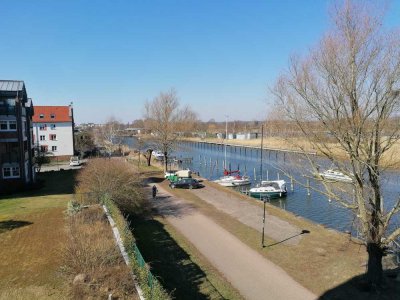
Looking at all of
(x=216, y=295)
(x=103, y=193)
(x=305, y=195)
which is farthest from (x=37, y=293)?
(x=305, y=195)

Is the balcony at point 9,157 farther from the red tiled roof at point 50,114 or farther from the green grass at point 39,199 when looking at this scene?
the red tiled roof at point 50,114

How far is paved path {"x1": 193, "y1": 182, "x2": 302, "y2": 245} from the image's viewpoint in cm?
2358

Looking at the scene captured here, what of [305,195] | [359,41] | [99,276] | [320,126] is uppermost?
[359,41]

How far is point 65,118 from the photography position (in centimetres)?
7431

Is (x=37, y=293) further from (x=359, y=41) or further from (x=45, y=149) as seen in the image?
(x=45, y=149)

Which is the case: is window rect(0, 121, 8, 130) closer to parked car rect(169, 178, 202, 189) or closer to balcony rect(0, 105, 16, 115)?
balcony rect(0, 105, 16, 115)

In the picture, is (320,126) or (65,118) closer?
(320,126)

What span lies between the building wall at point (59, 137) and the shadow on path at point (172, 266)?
53996 millimetres

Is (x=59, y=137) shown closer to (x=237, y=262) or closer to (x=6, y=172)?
(x=6, y=172)

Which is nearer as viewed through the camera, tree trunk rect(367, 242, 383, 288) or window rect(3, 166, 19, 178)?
tree trunk rect(367, 242, 383, 288)

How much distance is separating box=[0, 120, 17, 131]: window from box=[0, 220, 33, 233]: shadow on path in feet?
56.5

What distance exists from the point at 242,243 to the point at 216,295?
7.09 m

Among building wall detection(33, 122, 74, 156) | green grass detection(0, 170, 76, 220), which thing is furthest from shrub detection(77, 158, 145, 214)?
building wall detection(33, 122, 74, 156)

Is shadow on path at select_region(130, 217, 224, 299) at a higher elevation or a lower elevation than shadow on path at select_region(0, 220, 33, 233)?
lower
